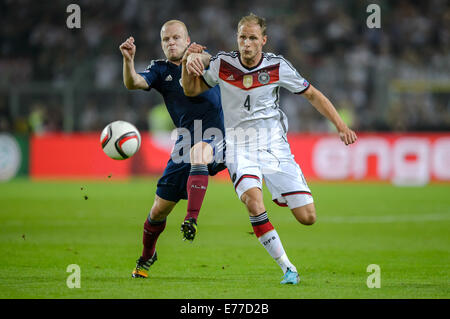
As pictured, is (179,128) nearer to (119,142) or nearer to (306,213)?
(119,142)

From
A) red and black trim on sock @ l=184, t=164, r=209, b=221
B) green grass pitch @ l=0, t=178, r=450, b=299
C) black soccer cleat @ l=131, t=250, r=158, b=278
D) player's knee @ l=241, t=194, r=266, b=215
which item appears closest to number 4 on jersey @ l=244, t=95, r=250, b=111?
red and black trim on sock @ l=184, t=164, r=209, b=221

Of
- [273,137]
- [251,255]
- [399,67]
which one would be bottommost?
[251,255]

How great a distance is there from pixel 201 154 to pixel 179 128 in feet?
1.77

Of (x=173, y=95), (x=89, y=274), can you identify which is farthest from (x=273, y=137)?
(x=89, y=274)

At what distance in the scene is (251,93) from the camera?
264 inches

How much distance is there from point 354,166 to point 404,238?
29.4ft

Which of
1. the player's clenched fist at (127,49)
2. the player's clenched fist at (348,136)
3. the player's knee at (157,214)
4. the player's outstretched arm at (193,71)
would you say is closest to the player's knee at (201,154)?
the player's outstretched arm at (193,71)

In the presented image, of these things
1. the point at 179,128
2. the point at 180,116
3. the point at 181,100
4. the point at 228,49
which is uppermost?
the point at 228,49

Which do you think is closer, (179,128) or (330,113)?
(330,113)

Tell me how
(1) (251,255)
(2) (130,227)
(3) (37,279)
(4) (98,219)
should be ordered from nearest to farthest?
(3) (37,279)
(1) (251,255)
(2) (130,227)
(4) (98,219)

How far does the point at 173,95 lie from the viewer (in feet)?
23.4

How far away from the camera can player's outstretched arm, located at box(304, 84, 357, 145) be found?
6238 millimetres

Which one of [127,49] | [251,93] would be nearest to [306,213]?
[251,93]

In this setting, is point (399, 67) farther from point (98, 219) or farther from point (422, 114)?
point (98, 219)
